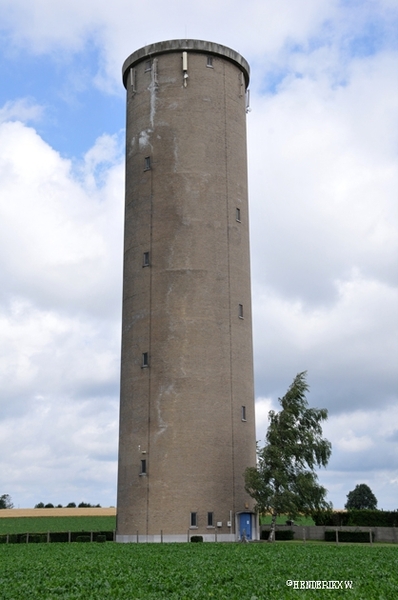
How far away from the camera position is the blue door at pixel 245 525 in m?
44.7

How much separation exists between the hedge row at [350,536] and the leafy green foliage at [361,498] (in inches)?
2427

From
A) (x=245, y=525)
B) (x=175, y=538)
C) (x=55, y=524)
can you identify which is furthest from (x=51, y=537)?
(x=55, y=524)

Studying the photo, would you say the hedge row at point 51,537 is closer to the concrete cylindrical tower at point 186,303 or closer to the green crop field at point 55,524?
the concrete cylindrical tower at point 186,303

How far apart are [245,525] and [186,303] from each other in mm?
12827

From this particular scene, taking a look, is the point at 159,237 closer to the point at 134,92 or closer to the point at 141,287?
the point at 141,287

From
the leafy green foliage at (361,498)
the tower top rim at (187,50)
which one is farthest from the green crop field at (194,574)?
the leafy green foliage at (361,498)

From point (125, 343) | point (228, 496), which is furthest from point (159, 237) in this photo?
point (228, 496)

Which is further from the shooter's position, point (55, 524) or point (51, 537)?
point (55, 524)

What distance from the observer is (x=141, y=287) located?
155 feet

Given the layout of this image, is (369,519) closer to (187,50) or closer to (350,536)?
(350,536)

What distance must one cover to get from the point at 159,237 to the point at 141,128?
7741 millimetres

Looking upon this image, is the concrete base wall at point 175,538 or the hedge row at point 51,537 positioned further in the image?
the hedge row at point 51,537

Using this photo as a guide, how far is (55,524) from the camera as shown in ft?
272

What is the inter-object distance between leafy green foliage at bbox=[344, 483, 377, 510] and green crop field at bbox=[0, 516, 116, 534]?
3562 cm
